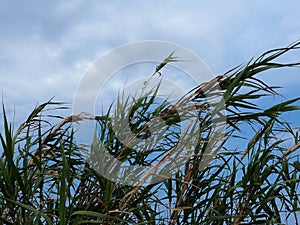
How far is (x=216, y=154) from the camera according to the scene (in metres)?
2.13

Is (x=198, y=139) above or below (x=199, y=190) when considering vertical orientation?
above

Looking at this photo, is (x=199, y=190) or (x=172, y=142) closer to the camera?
(x=199, y=190)

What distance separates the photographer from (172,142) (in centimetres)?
225

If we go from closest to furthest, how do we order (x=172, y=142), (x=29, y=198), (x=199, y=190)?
(x=29, y=198), (x=199, y=190), (x=172, y=142)

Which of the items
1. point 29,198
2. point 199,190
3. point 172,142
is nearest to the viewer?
point 29,198

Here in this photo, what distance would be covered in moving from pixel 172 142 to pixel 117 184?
397 mm

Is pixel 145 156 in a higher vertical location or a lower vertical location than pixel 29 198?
higher

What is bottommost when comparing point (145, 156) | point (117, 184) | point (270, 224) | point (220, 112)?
point (270, 224)

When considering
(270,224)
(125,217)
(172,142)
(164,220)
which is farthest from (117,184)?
(270,224)

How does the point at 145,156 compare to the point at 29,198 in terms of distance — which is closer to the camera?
the point at 29,198

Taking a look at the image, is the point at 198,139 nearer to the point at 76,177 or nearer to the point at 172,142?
the point at 172,142

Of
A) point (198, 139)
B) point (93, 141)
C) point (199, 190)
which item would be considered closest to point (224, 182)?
point (199, 190)

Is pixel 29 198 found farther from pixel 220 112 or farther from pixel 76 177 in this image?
pixel 220 112

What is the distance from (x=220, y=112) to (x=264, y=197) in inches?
17.4
